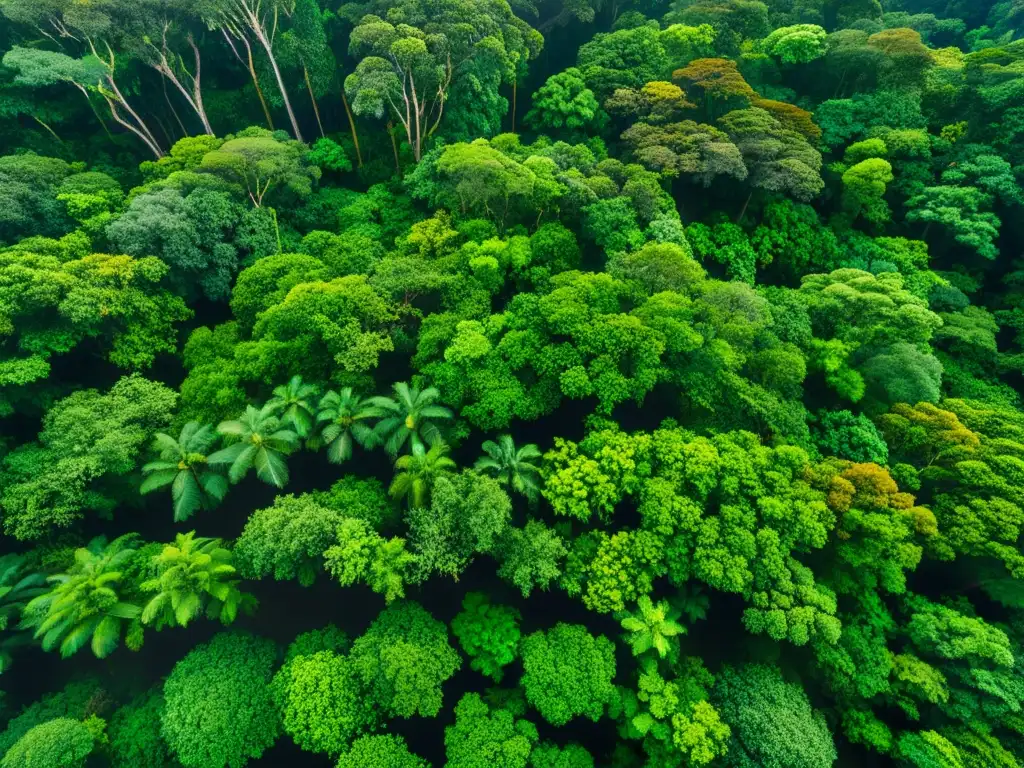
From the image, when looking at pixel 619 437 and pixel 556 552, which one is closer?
pixel 556 552

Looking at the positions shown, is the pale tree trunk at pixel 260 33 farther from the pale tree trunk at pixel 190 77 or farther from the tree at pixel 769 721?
the tree at pixel 769 721

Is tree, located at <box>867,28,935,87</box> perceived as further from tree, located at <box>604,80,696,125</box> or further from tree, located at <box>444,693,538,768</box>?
tree, located at <box>444,693,538,768</box>

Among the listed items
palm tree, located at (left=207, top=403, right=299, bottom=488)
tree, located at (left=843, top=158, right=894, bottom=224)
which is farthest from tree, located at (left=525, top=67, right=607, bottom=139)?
palm tree, located at (left=207, top=403, right=299, bottom=488)

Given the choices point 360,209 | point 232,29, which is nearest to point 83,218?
point 360,209

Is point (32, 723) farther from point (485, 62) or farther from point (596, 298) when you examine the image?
point (485, 62)

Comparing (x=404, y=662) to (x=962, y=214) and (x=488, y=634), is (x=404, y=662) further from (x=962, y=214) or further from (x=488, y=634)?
(x=962, y=214)

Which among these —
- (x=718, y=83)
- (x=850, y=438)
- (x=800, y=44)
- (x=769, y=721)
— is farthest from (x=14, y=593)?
(x=800, y=44)
